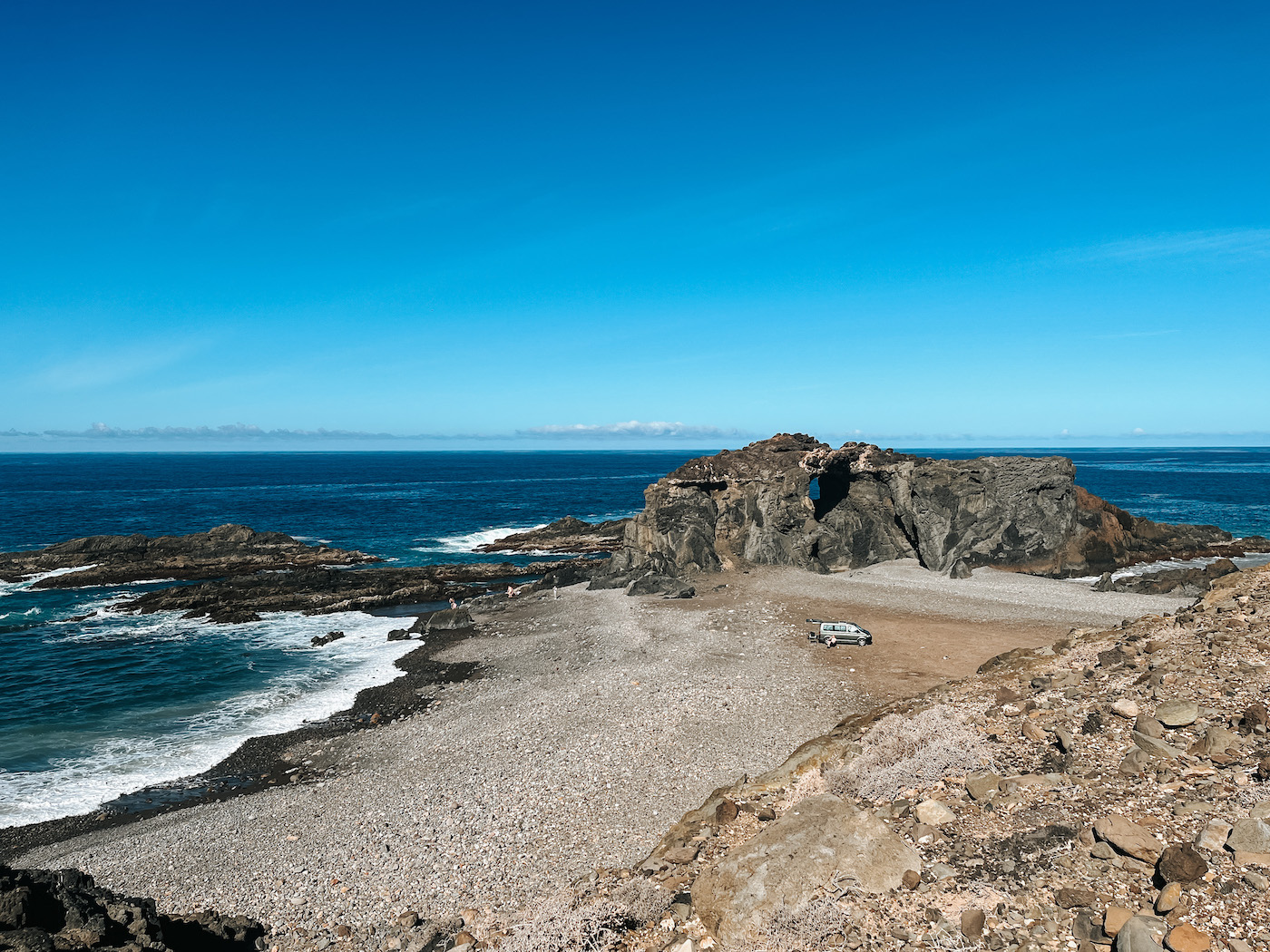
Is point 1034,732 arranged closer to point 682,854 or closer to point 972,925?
point 972,925

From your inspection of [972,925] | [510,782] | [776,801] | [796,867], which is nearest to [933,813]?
[972,925]

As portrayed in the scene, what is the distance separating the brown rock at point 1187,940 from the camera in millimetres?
9375

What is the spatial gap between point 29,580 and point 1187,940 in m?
79.0

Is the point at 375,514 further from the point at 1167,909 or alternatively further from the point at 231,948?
the point at 1167,909

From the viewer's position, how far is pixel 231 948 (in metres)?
15.8

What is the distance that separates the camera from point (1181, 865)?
10.8 m

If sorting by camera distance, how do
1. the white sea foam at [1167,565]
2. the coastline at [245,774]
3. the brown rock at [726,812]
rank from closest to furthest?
the brown rock at [726,812] → the coastline at [245,774] → the white sea foam at [1167,565]

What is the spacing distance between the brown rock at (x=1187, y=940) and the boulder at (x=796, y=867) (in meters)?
4.13

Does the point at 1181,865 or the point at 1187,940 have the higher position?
the point at 1181,865

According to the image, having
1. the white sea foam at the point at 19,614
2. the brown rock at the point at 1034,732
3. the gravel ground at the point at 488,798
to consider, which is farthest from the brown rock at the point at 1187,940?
the white sea foam at the point at 19,614

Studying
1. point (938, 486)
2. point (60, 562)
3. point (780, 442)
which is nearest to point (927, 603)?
point (938, 486)

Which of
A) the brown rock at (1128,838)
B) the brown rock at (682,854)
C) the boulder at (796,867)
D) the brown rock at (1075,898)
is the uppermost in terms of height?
the brown rock at (1128,838)

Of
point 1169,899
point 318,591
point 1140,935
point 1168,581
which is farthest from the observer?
point 318,591

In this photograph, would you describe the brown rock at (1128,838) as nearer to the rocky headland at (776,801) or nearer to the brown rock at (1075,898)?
the rocky headland at (776,801)
